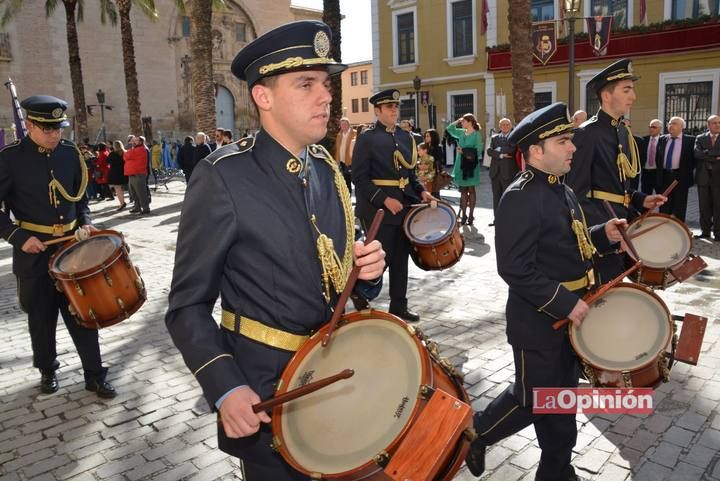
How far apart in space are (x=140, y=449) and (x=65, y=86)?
37.2 meters

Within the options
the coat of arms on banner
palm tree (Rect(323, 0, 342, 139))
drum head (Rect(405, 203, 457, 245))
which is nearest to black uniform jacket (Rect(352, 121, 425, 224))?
drum head (Rect(405, 203, 457, 245))


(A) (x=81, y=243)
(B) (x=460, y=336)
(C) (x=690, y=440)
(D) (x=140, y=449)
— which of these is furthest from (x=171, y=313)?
(B) (x=460, y=336)

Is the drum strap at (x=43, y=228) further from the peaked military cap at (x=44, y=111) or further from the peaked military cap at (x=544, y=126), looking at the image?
the peaked military cap at (x=544, y=126)

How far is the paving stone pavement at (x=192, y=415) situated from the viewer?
148 inches

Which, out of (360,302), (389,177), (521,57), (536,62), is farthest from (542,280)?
(536,62)

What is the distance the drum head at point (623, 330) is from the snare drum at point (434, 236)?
284cm

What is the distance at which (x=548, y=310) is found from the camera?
10.4 feet

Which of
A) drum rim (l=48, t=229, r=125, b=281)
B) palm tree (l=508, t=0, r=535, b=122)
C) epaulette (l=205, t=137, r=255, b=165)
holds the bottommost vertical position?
drum rim (l=48, t=229, r=125, b=281)

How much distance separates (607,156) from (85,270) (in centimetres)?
427

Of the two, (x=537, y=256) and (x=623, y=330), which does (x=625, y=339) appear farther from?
(x=537, y=256)

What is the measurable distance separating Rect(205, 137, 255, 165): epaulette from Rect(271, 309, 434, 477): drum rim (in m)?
0.75

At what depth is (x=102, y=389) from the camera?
494cm

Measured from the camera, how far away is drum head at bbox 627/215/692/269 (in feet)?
16.6

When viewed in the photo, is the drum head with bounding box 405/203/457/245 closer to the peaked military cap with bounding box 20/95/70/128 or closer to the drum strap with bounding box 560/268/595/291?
the drum strap with bounding box 560/268/595/291
